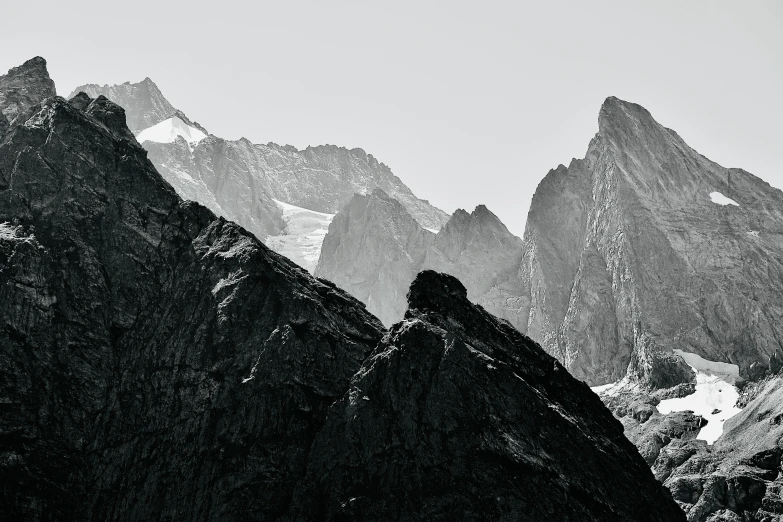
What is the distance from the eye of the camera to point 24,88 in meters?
103

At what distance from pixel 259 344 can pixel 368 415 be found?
1142 centimetres

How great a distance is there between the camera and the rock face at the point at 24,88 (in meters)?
98.8

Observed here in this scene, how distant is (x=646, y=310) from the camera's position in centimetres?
18562

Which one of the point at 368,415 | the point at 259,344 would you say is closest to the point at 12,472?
the point at 259,344

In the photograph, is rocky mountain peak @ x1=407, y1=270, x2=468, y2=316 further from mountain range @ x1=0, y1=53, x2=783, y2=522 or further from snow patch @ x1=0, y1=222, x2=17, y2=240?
snow patch @ x1=0, y1=222, x2=17, y2=240

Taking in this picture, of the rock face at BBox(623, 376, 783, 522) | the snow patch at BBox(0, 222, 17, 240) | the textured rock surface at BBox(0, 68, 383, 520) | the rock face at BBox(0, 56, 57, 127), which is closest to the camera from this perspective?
the textured rock surface at BBox(0, 68, 383, 520)

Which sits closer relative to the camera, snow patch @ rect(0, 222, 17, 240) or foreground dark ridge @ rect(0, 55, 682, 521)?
foreground dark ridge @ rect(0, 55, 682, 521)

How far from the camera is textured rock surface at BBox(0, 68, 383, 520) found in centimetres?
6194

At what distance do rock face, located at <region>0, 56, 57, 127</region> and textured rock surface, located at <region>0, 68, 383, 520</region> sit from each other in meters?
18.7

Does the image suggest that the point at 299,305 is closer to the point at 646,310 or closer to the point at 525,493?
the point at 525,493

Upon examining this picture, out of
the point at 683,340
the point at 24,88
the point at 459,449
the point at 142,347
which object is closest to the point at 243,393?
the point at 142,347

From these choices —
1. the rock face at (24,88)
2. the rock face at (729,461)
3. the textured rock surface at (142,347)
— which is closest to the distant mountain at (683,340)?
the rock face at (729,461)

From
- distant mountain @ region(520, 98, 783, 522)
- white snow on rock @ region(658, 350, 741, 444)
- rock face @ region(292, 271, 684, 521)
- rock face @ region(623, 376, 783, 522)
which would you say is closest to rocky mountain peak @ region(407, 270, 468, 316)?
rock face @ region(292, 271, 684, 521)

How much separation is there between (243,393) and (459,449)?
16299 millimetres
